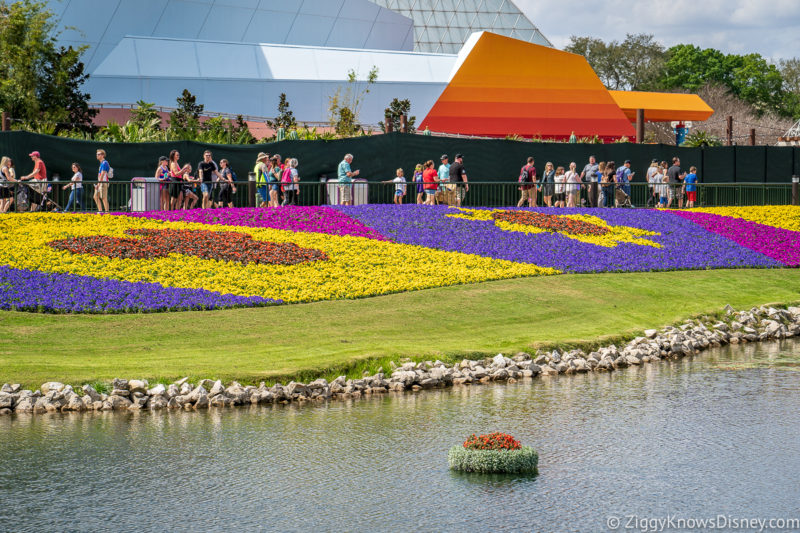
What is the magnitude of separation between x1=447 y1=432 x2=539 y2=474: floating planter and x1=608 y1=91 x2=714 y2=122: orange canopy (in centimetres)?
6330

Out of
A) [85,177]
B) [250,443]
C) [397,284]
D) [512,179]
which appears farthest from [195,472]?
[512,179]

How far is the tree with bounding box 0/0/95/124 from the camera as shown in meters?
46.6

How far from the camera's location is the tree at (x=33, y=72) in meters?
46.6

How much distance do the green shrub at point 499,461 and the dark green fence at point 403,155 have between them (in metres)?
24.4

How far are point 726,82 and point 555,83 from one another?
89859 mm

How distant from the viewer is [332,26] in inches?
2655

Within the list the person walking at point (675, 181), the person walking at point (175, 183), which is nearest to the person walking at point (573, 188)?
the person walking at point (675, 181)

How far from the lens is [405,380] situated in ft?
54.9

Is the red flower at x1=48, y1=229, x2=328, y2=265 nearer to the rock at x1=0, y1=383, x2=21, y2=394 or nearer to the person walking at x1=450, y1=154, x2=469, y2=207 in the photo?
the rock at x1=0, y1=383, x2=21, y2=394

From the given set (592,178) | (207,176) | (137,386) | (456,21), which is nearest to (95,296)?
(137,386)

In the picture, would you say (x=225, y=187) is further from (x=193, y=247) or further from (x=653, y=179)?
(x=653, y=179)

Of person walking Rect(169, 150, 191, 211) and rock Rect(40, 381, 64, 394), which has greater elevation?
person walking Rect(169, 150, 191, 211)

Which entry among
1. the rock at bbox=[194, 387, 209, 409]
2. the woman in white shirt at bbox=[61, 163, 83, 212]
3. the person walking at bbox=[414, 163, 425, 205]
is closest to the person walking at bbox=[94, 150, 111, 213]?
the woman in white shirt at bbox=[61, 163, 83, 212]

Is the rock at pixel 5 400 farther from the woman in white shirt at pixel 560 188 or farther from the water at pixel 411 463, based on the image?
the woman in white shirt at pixel 560 188
